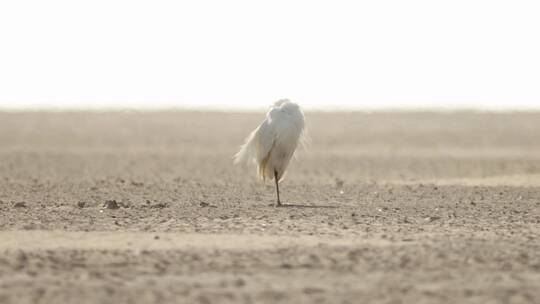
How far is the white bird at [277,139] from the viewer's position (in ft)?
55.8

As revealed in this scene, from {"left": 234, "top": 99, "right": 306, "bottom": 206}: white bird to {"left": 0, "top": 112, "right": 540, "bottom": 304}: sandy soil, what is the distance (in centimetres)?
62

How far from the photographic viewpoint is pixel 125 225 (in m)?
13.9

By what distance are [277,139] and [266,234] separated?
165 inches

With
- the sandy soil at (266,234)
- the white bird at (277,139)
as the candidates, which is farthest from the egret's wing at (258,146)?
the sandy soil at (266,234)

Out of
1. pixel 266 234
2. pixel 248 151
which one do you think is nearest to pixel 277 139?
pixel 248 151

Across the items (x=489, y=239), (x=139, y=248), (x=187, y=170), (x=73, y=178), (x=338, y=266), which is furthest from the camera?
(x=187, y=170)

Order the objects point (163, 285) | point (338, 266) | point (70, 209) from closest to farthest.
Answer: point (163, 285) → point (338, 266) → point (70, 209)

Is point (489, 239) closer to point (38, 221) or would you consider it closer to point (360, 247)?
point (360, 247)

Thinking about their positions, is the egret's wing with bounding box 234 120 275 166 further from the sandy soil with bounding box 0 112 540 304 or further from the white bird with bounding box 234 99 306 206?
the sandy soil with bounding box 0 112 540 304

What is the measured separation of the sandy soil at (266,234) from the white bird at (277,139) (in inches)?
24.3

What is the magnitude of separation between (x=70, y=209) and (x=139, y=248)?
14.4 feet

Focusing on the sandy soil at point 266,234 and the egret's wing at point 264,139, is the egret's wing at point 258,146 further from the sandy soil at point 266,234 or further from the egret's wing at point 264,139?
the sandy soil at point 266,234

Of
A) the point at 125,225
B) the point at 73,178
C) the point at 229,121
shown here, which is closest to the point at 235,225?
the point at 125,225

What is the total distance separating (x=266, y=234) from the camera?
13.0 m
